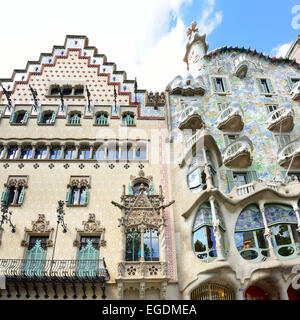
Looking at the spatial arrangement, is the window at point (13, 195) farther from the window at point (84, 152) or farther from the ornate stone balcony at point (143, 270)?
the ornate stone balcony at point (143, 270)

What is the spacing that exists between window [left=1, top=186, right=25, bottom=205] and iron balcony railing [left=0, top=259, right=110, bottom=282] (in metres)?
3.87

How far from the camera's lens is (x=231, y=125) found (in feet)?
76.0

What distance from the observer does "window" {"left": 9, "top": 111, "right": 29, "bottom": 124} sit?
23.4m

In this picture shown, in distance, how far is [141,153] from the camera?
73.2 feet

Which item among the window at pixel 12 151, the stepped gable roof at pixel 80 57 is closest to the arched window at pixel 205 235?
the stepped gable roof at pixel 80 57

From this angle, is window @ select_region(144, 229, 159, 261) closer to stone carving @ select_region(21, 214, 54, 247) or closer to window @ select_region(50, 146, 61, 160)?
stone carving @ select_region(21, 214, 54, 247)

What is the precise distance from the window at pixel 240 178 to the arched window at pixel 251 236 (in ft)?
8.72

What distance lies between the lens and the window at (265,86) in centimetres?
2642

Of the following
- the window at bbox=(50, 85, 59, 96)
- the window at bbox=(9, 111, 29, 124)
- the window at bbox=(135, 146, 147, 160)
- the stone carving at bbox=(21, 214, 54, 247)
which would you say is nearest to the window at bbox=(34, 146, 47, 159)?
the window at bbox=(9, 111, 29, 124)

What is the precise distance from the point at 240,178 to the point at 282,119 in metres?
5.83

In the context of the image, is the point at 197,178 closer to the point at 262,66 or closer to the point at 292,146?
the point at 292,146

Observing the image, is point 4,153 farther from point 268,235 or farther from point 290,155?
point 290,155

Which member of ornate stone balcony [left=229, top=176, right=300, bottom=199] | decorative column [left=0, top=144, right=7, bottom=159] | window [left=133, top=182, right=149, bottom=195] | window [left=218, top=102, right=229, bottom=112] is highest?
window [left=218, top=102, right=229, bottom=112]
